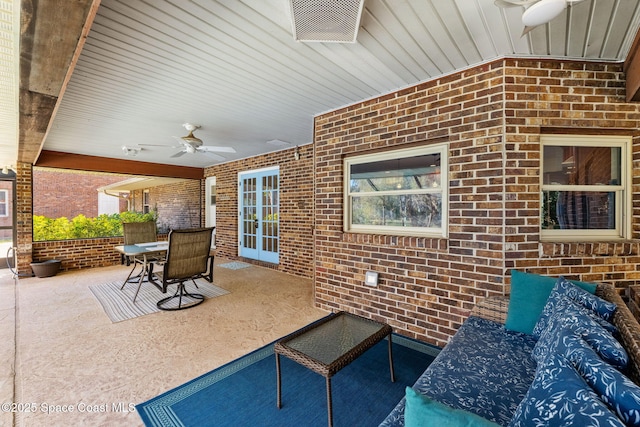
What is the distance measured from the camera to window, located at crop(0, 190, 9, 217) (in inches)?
289

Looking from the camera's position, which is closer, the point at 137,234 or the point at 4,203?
the point at 137,234

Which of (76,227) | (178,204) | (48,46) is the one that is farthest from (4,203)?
(48,46)

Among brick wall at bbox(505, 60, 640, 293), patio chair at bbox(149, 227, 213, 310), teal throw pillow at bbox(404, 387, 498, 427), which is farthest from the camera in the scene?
patio chair at bbox(149, 227, 213, 310)

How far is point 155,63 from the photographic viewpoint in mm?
2266

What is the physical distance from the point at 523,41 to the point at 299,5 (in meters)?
1.66

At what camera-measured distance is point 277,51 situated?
213cm

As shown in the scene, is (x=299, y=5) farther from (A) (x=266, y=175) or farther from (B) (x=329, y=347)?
(A) (x=266, y=175)

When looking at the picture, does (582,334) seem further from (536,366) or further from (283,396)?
(283,396)

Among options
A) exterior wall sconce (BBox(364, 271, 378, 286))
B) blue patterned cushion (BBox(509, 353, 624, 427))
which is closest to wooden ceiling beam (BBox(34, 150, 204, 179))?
exterior wall sconce (BBox(364, 271, 378, 286))

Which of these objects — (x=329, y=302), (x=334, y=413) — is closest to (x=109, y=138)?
(x=329, y=302)

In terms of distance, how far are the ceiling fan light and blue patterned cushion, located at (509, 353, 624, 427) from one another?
1584 mm

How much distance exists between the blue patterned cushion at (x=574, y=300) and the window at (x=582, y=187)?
32.1 inches

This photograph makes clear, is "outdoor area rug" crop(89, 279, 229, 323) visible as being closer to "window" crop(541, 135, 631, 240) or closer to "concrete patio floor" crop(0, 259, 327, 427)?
"concrete patio floor" crop(0, 259, 327, 427)

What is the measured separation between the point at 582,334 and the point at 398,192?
1.93m
